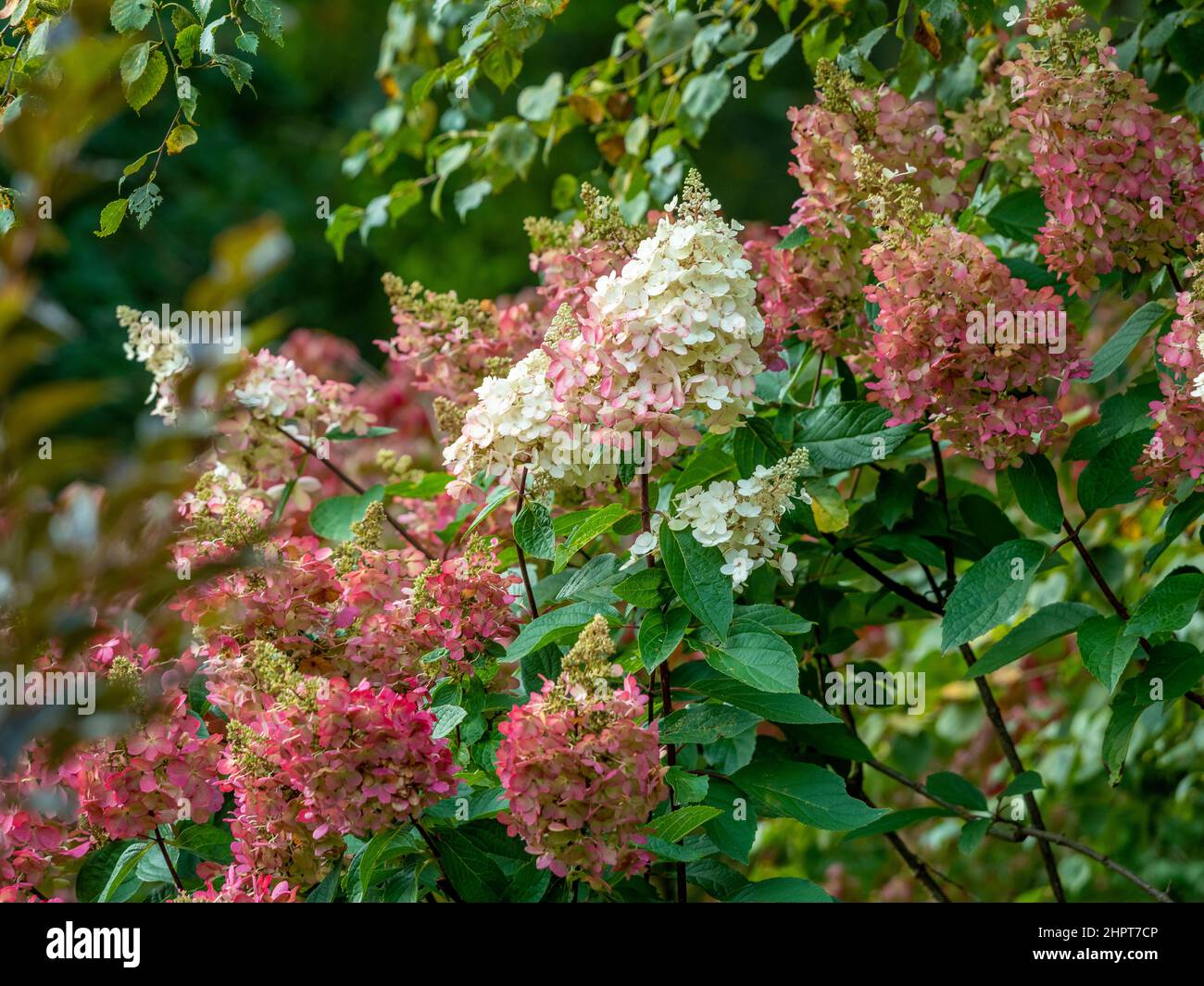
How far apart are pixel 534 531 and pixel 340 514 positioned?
593 millimetres

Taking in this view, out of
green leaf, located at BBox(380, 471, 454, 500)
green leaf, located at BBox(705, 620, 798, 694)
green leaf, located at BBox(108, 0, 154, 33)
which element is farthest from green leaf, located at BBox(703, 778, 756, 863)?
green leaf, located at BBox(108, 0, 154, 33)

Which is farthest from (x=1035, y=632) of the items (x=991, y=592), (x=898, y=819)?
(x=898, y=819)

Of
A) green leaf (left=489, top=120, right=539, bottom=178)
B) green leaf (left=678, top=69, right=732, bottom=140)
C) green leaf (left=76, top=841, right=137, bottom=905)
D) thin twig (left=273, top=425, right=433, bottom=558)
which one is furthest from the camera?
green leaf (left=489, top=120, right=539, bottom=178)

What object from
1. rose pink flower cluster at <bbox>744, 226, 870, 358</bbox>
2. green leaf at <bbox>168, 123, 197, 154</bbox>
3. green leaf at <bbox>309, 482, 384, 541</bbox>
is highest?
green leaf at <bbox>168, 123, 197, 154</bbox>

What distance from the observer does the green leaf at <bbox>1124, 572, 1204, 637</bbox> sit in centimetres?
150

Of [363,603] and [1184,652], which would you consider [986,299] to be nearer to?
[1184,652]

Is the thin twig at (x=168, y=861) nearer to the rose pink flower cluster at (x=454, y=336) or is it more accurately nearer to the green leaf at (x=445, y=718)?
the green leaf at (x=445, y=718)

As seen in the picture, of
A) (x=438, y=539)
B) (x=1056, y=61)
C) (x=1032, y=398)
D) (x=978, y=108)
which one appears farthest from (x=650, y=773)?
(x=978, y=108)

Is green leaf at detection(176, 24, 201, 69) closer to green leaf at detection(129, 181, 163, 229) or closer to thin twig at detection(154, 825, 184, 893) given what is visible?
green leaf at detection(129, 181, 163, 229)

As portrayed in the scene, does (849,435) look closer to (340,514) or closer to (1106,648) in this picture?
(1106,648)

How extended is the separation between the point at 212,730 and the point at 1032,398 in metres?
1.15

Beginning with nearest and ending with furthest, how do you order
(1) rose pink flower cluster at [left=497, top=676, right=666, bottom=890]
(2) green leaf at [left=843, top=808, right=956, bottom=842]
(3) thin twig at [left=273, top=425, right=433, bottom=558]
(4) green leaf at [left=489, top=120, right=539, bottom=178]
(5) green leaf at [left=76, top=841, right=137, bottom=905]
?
(1) rose pink flower cluster at [left=497, top=676, right=666, bottom=890], (5) green leaf at [left=76, top=841, right=137, bottom=905], (2) green leaf at [left=843, top=808, right=956, bottom=842], (3) thin twig at [left=273, top=425, right=433, bottom=558], (4) green leaf at [left=489, top=120, right=539, bottom=178]

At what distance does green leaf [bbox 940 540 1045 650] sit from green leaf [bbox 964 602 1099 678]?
10 cm

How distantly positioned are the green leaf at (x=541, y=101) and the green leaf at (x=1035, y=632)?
140 centimetres
